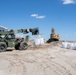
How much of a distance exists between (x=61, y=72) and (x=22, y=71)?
1.91m

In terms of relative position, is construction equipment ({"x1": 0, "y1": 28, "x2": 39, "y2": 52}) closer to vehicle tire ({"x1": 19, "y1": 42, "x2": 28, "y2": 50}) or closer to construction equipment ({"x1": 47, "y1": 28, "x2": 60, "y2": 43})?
vehicle tire ({"x1": 19, "y1": 42, "x2": 28, "y2": 50})

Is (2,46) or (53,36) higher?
(53,36)

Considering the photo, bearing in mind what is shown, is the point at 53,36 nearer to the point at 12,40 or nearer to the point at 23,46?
the point at 23,46

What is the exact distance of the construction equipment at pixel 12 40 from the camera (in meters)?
21.9

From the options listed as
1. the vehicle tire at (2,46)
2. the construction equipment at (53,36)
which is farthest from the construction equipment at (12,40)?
the construction equipment at (53,36)

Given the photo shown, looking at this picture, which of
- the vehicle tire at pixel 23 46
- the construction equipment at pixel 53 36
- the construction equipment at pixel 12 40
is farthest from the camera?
the construction equipment at pixel 53 36

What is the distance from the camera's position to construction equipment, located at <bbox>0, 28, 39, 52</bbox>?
71.9 feet

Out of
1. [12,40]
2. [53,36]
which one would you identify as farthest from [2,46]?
[53,36]

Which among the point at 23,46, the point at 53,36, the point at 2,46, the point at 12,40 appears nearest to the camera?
the point at 2,46

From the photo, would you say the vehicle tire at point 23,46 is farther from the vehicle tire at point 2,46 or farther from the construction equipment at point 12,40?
the vehicle tire at point 2,46

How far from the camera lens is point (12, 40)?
23094mm

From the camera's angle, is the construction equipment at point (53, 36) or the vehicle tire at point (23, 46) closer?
the vehicle tire at point (23, 46)

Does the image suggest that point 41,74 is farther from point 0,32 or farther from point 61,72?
point 0,32

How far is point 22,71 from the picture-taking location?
38.0 feet
